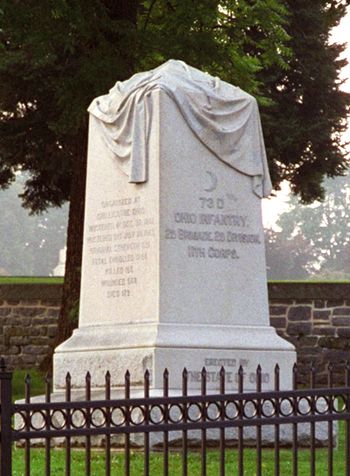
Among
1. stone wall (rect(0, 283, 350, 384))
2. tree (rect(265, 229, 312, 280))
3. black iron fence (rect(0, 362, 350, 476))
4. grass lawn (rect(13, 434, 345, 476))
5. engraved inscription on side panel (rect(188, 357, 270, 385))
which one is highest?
tree (rect(265, 229, 312, 280))

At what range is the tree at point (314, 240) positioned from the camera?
238 feet

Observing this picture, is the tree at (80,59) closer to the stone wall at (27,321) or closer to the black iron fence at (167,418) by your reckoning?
the stone wall at (27,321)

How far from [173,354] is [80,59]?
783 centimetres

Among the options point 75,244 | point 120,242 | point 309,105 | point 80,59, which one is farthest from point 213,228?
point 309,105

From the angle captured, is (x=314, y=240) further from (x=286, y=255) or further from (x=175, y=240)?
(x=175, y=240)

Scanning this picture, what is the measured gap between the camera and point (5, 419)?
7.39 metres

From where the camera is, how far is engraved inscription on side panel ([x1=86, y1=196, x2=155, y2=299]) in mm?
12984

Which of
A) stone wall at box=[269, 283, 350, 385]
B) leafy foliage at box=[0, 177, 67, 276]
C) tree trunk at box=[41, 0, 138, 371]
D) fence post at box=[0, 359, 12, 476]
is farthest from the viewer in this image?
leafy foliage at box=[0, 177, 67, 276]

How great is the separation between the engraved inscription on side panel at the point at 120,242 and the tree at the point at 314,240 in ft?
182

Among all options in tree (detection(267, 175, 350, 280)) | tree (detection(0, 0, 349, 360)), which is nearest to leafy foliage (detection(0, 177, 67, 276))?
tree (detection(267, 175, 350, 280))

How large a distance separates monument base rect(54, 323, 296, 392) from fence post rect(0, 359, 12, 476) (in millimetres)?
4741

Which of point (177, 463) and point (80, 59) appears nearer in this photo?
point (177, 463)

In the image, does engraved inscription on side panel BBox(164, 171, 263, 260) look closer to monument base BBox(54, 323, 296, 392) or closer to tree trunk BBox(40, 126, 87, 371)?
monument base BBox(54, 323, 296, 392)

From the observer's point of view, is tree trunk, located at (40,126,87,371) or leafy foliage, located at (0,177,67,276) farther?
leafy foliage, located at (0,177,67,276)
